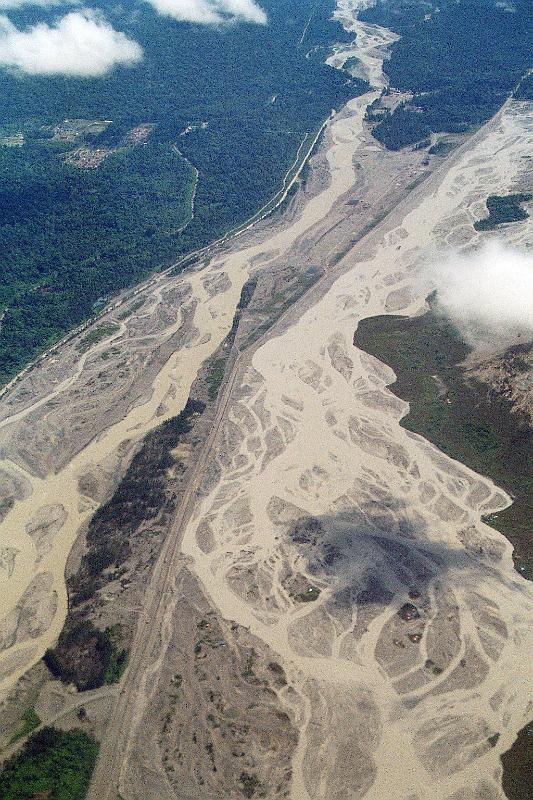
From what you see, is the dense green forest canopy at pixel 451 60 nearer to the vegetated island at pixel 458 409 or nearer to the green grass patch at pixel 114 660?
the vegetated island at pixel 458 409

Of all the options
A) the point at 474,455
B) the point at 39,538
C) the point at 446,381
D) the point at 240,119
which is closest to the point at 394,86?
the point at 240,119

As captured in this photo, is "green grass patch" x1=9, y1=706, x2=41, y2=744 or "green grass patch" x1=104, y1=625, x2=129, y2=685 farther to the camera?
"green grass patch" x1=104, y1=625, x2=129, y2=685

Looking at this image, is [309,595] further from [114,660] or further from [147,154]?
[147,154]

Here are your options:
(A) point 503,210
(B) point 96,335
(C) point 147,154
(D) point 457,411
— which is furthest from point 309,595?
(C) point 147,154

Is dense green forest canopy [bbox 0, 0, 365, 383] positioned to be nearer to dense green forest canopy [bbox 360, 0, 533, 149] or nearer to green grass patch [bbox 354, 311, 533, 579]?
dense green forest canopy [bbox 360, 0, 533, 149]

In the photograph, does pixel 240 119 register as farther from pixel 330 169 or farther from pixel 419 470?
pixel 419 470

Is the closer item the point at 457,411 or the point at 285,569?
the point at 285,569

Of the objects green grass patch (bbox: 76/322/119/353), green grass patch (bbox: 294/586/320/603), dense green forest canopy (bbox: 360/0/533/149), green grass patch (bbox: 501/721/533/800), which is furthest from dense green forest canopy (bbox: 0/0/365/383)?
green grass patch (bbox: 501/721/533/800)
